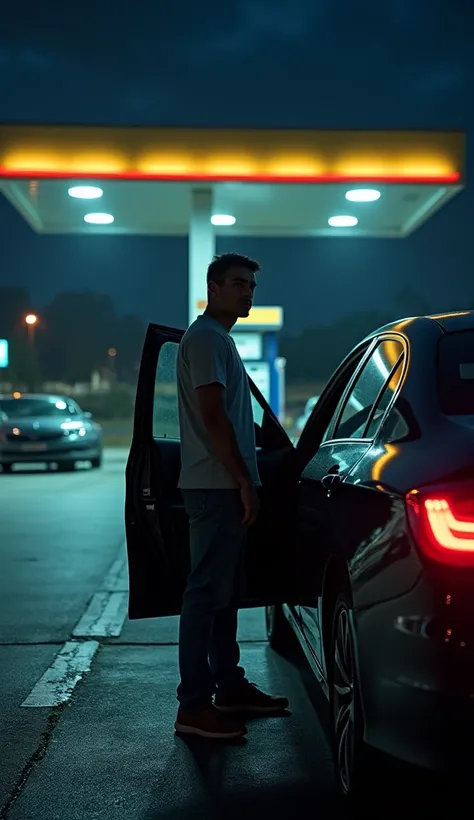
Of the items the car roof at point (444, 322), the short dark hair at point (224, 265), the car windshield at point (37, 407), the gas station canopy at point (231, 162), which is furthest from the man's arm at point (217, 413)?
the car windshield at point (37, 407)

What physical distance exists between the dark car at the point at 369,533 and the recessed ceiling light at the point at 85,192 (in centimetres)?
1267

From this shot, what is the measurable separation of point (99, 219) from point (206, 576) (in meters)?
16.8

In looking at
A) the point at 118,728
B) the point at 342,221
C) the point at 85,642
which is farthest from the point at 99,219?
the point at 118,728

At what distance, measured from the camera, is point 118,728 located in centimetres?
499

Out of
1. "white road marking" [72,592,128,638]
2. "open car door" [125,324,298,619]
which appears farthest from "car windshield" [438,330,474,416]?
"white road marking" [72,592,128,638]

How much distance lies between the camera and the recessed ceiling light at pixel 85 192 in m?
17.9

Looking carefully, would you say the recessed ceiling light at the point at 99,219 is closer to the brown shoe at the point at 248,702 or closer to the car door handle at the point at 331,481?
the brown shoe at the point at 248,702

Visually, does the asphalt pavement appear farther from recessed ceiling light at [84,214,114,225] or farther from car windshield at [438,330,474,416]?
recessed ceiling light at [84,214,114,225]

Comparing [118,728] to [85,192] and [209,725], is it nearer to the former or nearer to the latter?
[209,725]

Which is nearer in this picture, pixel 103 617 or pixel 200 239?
pixel 103 617

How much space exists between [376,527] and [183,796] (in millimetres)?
1226

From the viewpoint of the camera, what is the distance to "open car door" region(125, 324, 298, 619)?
5094 millimetres

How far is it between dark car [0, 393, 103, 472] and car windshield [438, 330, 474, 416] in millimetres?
19381

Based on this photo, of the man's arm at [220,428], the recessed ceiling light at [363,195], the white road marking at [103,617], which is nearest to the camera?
the man's arm at [220,428]
